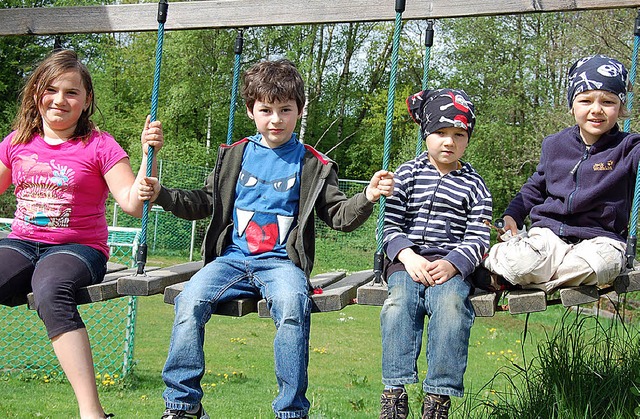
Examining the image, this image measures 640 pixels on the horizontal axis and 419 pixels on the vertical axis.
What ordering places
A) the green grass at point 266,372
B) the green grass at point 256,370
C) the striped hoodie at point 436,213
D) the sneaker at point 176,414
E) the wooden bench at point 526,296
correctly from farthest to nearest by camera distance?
the green grass at point 256,370 → the green grass at point 266,372 → the striped hoodie at point 436,213 → the wooden bench at point 526,296 → the sneaker at point 176,414

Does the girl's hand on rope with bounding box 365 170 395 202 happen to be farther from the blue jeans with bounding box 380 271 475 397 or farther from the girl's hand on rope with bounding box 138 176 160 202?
the girl's hand on rope with bounding box 138 176 160 202

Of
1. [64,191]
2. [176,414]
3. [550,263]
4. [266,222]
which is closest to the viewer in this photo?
[176,414]

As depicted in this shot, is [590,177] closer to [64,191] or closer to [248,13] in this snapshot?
[248,13]

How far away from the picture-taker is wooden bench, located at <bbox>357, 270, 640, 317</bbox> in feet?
9.18

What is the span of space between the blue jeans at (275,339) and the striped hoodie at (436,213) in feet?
1.47

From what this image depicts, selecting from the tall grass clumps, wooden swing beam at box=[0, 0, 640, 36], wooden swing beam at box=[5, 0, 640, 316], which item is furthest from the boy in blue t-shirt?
the tall grass clumps

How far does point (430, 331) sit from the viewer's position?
2.78 m

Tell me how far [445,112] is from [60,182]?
1.66 meters

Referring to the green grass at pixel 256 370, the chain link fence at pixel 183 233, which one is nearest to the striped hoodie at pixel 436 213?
the green grass at pixel 256 370

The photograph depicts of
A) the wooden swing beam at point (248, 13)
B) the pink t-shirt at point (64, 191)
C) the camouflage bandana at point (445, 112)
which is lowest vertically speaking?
the pink t-shirt at point (64, 191)

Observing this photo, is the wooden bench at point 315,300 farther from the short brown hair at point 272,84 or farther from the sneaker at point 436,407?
the short brown hair at point 272,84

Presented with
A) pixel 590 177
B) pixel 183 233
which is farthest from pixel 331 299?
pixel 183 233

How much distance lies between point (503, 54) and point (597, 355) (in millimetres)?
19502

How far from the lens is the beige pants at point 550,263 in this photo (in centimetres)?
289
